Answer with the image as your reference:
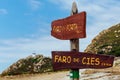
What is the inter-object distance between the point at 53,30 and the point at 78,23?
154cm

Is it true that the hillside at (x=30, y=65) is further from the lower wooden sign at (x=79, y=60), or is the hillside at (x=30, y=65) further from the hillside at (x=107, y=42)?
the lower wooden sign at (x=79, y=60)

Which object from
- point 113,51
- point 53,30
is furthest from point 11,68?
point 53,30

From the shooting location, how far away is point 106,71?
37.5 meters

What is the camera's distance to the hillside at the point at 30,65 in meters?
48.1

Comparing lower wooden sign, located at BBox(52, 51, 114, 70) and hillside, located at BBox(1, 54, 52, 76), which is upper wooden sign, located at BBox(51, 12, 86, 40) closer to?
lower wooden sign, located at BBox(52, 51, 114, 70)

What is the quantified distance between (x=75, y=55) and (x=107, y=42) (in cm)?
2760

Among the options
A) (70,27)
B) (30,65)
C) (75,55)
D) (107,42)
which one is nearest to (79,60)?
(75,55)

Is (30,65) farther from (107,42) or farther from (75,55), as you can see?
(75,55)

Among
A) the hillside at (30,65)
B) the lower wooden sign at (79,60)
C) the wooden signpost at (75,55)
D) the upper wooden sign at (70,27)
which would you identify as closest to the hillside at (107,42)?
the hillside at (30,65)

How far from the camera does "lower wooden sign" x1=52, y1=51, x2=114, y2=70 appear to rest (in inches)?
796

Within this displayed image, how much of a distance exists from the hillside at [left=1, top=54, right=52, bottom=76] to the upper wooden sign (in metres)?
26.2

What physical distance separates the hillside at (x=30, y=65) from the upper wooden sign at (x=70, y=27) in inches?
1032

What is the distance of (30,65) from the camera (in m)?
49.6

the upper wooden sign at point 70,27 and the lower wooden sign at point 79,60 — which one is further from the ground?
the upper wooden sign at point 70,27
